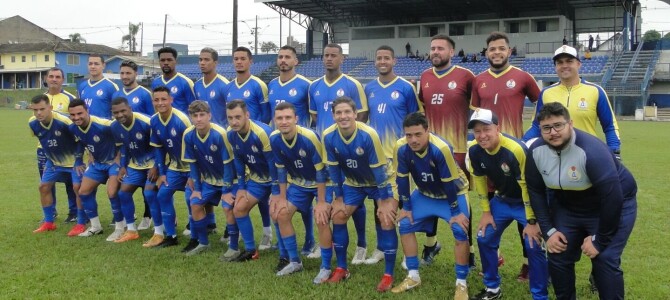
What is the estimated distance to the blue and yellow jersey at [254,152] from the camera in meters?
5.79

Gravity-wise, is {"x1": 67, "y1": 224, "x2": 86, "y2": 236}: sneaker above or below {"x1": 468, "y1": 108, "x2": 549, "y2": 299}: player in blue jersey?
below

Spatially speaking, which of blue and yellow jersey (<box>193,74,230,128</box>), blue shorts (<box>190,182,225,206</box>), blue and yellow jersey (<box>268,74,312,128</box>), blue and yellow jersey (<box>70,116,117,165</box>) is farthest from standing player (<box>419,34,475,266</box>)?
blue and yellow jersey (<box>70,116,117,165</box>)

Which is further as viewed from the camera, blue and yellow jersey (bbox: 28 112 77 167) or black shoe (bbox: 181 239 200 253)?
blue and yellow jersey (bbox: 28 112 77 167)

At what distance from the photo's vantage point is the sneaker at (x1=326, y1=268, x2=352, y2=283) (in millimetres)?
5188

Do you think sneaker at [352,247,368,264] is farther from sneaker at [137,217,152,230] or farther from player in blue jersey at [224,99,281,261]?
sneaker at [137,217,152,230]

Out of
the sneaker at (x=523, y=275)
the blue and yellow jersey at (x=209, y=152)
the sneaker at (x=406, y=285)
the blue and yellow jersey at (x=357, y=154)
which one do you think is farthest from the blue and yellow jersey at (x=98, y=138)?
the sneaker at (x=523, y=275)

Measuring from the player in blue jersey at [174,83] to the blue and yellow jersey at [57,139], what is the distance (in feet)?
4.23

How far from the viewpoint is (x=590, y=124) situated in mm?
4875

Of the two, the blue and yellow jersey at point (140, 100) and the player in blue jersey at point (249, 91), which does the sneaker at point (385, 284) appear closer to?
the player in blue jersey at point (249, 91)

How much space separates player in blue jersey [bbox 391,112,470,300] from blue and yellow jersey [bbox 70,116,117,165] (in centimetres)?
413

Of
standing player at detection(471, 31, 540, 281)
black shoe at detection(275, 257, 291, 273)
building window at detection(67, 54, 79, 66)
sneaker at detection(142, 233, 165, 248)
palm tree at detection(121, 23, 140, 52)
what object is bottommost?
black shoe at detection(275, 257, 291, 273)

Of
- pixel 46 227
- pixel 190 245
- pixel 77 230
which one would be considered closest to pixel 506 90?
pixel 190 245

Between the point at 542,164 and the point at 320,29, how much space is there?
44.6m

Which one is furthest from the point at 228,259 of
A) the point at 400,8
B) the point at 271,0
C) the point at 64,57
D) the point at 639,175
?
the point at 64,57
